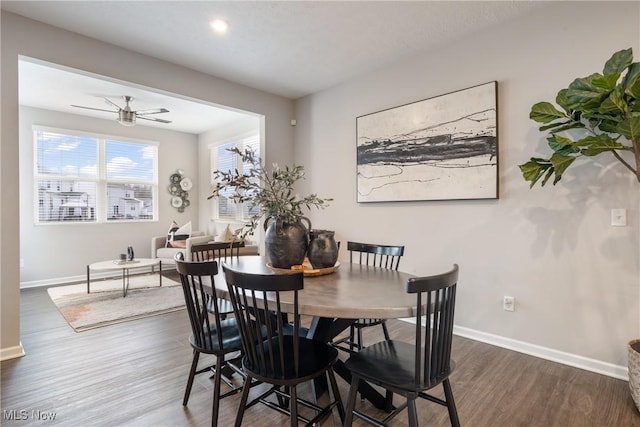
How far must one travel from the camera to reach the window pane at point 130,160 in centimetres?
592

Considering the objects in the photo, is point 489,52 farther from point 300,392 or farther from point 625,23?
point 300,392

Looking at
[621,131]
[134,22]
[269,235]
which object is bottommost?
[269,235]

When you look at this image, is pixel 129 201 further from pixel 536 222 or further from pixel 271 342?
pixel 536 222

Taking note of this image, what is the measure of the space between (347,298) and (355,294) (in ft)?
0.28

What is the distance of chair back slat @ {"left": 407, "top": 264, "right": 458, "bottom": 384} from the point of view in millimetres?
1340

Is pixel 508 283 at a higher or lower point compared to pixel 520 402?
higher

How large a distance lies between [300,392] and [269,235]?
41.8 inches

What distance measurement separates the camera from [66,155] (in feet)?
17.8

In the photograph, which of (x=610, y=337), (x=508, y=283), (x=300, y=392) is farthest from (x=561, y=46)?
(x=300, y=392)

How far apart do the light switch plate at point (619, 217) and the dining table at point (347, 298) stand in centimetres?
161

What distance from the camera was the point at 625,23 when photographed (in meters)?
2.29

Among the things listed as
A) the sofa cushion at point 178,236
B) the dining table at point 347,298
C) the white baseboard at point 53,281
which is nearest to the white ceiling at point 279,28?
the dining table at point 347,298

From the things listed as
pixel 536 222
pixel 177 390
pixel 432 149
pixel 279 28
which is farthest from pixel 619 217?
pixel 177 390

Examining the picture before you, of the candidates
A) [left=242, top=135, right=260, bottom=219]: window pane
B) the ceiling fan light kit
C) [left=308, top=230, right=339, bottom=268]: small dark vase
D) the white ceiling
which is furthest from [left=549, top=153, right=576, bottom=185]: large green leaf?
the ceiling fan light kit
